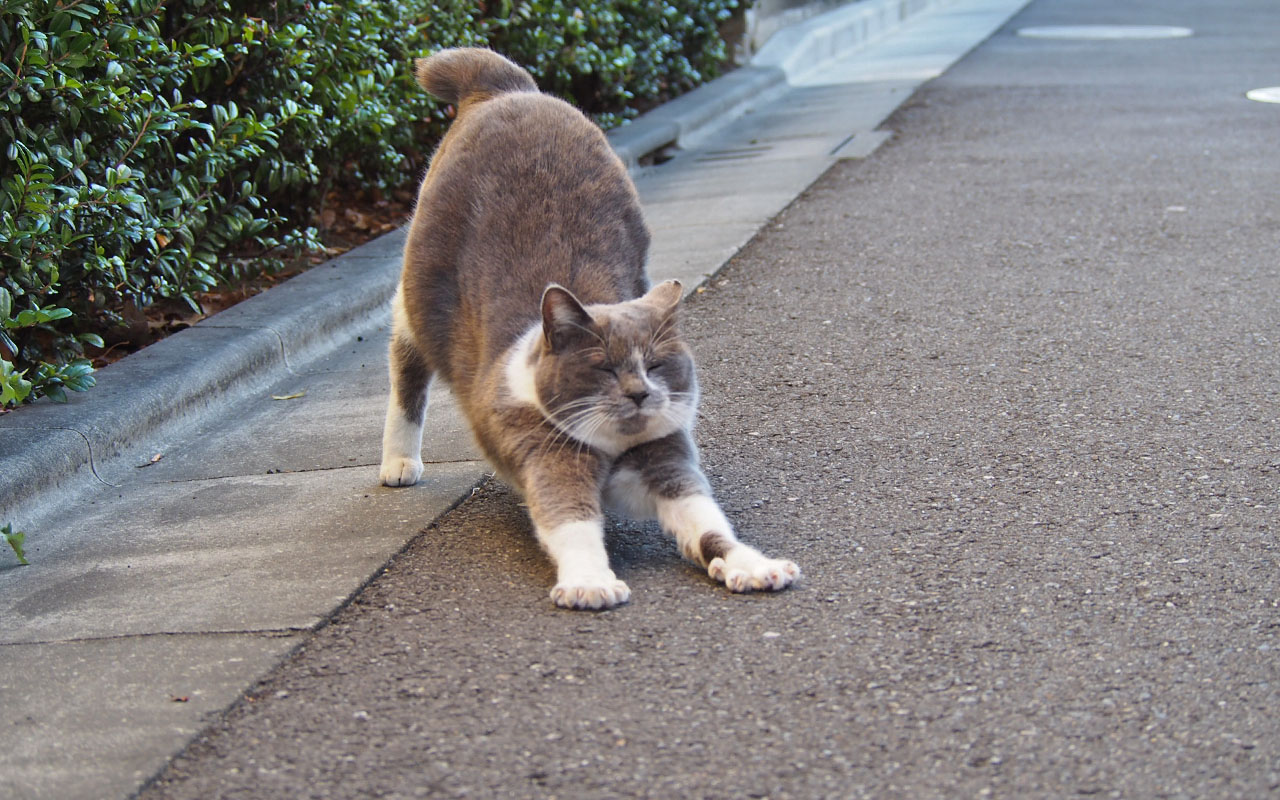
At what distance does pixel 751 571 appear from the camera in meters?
3.16

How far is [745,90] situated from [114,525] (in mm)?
8010

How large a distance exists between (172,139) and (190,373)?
121cm

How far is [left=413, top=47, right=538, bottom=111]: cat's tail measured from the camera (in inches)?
174

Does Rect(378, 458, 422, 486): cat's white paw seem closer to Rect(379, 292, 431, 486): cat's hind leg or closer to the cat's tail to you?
Rect(379, 292, 431, 486): cat's hind leg

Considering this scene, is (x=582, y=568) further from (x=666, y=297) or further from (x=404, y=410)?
(x=404, y=410)

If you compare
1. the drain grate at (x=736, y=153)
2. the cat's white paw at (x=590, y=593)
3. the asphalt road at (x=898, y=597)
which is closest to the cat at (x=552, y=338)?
the cat's white paw at (x=590, y=593)

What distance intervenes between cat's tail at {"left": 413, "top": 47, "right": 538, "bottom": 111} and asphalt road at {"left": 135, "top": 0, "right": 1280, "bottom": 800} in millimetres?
1214

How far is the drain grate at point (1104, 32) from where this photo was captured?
51.4 ft

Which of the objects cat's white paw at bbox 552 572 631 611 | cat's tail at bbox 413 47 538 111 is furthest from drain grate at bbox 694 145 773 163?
cat's white paw at bbox 552 572 631 611

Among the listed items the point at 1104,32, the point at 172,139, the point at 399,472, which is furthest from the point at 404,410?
the point at 1104,32

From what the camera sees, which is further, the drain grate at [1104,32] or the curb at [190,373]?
the drain grate at [1104,32]

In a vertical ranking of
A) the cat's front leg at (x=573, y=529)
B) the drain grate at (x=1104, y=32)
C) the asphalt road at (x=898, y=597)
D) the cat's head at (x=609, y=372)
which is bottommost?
the drain grate at (x=1104, y=32)

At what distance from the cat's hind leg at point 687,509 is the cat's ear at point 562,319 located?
1.11 feet

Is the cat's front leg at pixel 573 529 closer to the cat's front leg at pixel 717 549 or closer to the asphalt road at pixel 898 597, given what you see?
the asphalt road at pixel 898 597
